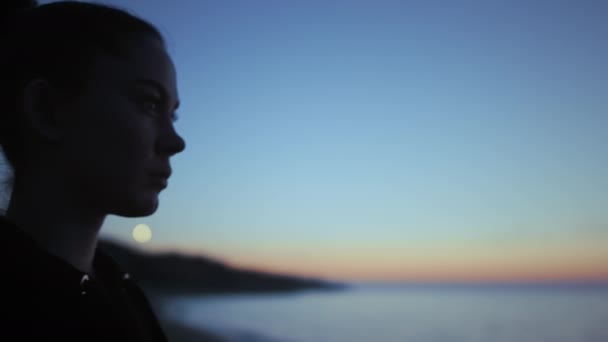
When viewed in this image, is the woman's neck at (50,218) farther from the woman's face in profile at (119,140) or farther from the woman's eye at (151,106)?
the woman's eye at (151,106)

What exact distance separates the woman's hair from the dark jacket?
1.13 ft

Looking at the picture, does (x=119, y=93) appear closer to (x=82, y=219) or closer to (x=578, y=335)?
(x=82, y=219)

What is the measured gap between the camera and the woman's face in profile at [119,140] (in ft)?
4.02

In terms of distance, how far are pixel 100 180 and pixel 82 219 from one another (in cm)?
16

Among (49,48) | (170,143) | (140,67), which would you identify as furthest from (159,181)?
(49,48)

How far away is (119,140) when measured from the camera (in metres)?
1.23

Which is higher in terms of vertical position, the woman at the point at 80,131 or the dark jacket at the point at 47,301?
the woman at the point at 80,131

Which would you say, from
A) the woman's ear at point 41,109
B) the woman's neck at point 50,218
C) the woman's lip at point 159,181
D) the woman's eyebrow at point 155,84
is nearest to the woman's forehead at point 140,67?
the woman's eyebrow at point 155,84

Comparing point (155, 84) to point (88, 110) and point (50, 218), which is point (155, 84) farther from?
point (50, 218)

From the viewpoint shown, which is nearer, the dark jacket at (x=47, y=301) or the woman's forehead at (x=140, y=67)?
the dark jacket at (x=47, y=301)

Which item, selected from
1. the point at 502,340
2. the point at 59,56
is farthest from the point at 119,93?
the point at 502,340

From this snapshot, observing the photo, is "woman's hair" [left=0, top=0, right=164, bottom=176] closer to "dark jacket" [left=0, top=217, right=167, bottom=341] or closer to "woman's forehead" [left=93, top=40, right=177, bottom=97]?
"woman's forehead" [left=93, top=40, right=177, bottom=97]

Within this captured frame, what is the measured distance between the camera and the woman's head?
1.23 m

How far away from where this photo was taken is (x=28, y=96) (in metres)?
1.24
